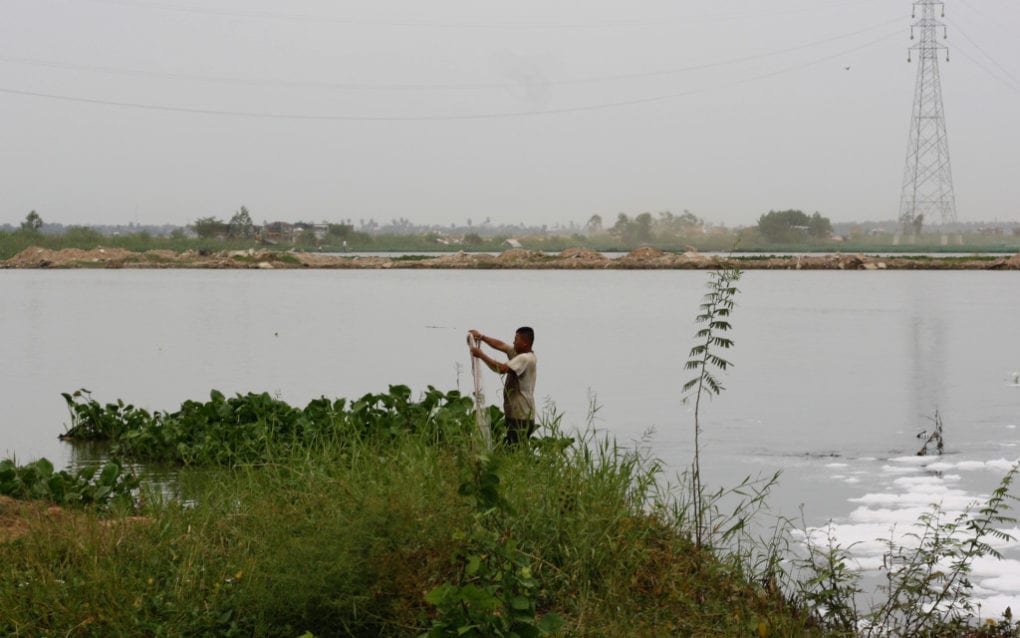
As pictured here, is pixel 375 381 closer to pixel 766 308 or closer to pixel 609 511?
pixel 609 511

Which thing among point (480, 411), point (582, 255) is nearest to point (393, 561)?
point (480, 411)

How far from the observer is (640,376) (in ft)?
71.1

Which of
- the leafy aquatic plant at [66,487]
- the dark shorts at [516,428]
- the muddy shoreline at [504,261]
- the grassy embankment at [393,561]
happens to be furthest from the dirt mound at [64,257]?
the grassy embankment at [393,561]

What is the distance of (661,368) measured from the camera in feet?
75.8

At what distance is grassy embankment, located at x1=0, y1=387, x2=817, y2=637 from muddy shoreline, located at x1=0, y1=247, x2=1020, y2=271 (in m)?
72.5

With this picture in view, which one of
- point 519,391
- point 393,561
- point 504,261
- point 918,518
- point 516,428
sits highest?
point 519,391

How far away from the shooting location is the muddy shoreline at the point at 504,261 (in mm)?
82062

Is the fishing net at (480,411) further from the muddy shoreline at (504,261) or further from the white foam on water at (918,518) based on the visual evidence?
the muddy shoreline at (504,261)

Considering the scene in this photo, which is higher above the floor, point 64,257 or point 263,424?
point 263,424

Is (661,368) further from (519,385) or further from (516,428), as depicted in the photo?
(516,428)

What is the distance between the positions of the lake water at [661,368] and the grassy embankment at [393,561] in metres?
2.17

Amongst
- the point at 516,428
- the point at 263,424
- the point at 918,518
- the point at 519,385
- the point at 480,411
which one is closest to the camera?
the point at 480,411

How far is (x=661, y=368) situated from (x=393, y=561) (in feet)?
55.2

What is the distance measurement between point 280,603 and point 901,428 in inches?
435
